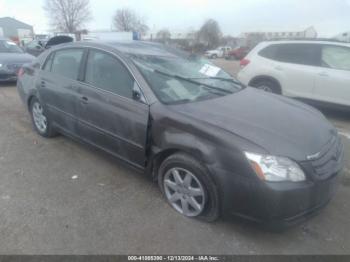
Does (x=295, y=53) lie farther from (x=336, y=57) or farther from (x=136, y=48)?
(x=136, y=48)

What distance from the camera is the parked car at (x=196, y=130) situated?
230 cm

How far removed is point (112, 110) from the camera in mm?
3156

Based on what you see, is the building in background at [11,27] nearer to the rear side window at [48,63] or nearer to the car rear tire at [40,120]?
the car rear tire at [40,120]

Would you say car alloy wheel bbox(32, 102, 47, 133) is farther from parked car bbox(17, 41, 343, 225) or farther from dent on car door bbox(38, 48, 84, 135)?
parked car bbox(17, 41, 343, 225)

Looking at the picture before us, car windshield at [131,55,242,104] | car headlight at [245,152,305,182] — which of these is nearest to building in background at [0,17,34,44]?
car windshield at [131,55,242,104]

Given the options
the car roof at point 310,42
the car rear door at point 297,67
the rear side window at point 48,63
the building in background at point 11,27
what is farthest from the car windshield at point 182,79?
the building in background at point 11,27

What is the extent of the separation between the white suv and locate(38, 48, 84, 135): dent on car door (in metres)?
4.36

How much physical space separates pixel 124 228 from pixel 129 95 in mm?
1315

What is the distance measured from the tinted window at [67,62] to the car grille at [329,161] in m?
2.91

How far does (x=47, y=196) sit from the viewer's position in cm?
311

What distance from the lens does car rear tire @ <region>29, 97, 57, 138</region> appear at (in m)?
4.44

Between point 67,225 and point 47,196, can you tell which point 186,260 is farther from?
point 47,196

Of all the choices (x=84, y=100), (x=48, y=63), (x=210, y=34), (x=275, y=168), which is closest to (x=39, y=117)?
(x=48, y=63)

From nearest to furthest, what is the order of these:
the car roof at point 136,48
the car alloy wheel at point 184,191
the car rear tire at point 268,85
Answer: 1. the car alloy wheel at point 184,191
2. the car roof at point 136,48
3. the car rear tire at point 268,85
